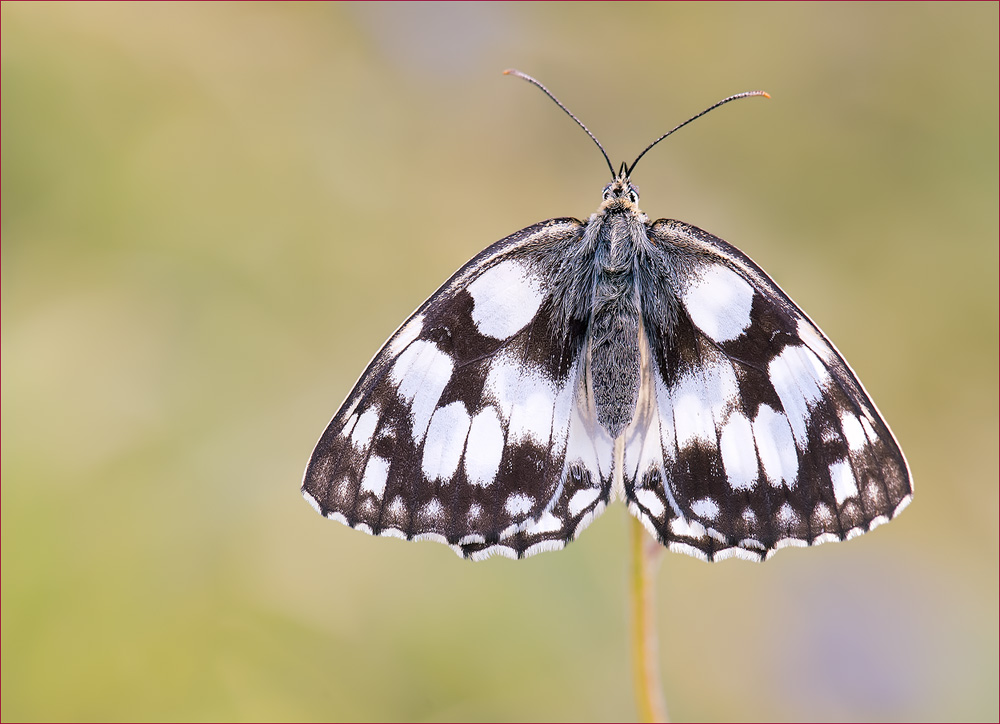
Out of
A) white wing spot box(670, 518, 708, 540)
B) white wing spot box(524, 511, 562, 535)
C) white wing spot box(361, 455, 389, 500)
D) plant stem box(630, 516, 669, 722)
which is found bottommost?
plant stem box(630, 516, 669, 722)

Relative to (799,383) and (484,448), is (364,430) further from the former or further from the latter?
(799,383)

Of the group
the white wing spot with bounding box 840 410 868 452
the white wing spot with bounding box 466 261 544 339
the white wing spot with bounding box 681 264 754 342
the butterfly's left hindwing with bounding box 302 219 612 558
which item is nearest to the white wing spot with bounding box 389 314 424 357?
the butterfly's left hindwing with bounding box 302 219 612 558

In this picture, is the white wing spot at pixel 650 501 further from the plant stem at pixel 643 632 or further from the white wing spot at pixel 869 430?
the white wing spot at pixel 869 430

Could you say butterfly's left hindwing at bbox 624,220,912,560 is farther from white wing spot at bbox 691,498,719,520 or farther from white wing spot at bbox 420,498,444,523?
white wing spot at bbox 420,498,444,523

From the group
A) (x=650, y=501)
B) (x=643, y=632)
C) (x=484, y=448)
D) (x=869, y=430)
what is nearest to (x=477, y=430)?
(x=484, y=448)

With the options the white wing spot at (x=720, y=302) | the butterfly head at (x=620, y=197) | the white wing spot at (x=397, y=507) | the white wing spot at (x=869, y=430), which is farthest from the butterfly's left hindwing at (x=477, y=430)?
the white wing spot at (x=869, y=430)

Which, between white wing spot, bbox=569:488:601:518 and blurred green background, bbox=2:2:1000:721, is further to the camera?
blurred green background, bbox=2:2:1000:721
